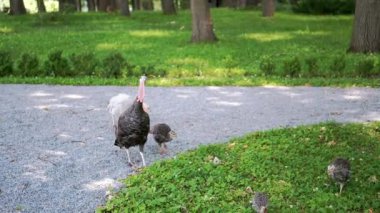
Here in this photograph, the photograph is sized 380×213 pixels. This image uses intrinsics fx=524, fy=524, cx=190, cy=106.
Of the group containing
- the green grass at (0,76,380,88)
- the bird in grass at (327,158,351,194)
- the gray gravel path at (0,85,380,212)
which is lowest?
the gray gravel path at (0,85,380,212)

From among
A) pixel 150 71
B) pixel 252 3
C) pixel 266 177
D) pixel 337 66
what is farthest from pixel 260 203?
pixel 252 3

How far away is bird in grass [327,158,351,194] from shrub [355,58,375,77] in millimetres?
7118

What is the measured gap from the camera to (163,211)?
5.09 meters

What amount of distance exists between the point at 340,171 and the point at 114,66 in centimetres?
813

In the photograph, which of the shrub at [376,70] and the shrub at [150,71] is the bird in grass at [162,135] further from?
the shrub at [376,70]

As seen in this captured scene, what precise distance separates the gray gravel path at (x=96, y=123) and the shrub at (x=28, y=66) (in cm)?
107

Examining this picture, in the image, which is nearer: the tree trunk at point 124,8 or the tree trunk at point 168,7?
the tree trunk at point 124,8

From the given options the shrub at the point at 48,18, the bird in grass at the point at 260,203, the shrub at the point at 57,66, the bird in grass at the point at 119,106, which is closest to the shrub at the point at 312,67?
the shrub at the point at 57,66

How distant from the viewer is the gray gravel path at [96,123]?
232 inches

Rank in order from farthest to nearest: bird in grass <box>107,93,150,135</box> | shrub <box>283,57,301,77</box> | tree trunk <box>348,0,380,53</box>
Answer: tree trunk <box>348,0,380,53</box>
shrub <box>283,57,301,77</box>
bird in grass <box>107,93,150,135</box>

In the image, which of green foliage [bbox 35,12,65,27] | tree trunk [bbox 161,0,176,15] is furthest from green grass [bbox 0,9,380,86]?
tree trunk [bbox 161,0,176,15]

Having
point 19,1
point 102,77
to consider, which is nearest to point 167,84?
point 102,77

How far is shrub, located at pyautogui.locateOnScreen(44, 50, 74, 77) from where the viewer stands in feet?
41.3

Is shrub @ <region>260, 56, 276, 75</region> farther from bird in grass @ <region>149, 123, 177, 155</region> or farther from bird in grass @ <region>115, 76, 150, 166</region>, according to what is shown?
bird in grass @ <region>115, 76, 150, 166</region>
